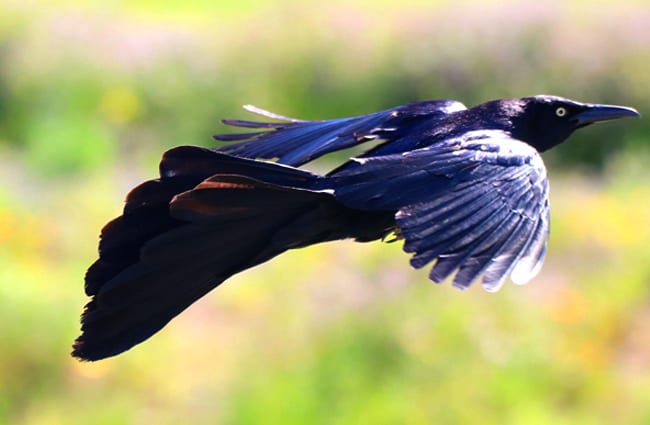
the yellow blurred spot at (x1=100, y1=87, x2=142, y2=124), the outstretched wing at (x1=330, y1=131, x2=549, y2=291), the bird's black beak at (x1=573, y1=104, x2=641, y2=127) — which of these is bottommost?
the outstretched wing at (x1=330, y1=131, x2=549, y2=291)

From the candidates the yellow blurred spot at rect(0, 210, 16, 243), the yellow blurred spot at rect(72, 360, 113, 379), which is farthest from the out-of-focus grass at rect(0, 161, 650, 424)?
the yellow blurred spot at rect(0, 210, 16, 243)

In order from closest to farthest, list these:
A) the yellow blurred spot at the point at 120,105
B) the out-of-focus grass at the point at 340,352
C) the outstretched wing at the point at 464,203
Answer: the outstretched wing at the point at 464,203 → the out-of-focus grass at the point at 340,352 → the yellow blurred spot at the point at 120,105

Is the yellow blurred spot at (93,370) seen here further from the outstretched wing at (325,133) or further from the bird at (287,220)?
the bird at (287,220)

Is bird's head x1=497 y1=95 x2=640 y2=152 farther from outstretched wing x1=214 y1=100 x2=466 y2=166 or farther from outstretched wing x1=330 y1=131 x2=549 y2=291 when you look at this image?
outstretched wing x1=330 y1=131 x2=549 y2=291

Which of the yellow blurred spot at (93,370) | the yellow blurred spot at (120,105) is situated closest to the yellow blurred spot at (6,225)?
the yellow blurred spot at (93,370)

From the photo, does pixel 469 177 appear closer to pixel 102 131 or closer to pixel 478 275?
pixel 478 275

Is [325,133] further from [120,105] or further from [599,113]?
[120,105]

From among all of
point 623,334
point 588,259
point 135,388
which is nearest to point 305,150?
point 135,388

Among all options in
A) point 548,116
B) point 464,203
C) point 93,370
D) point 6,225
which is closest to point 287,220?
point 464,203
